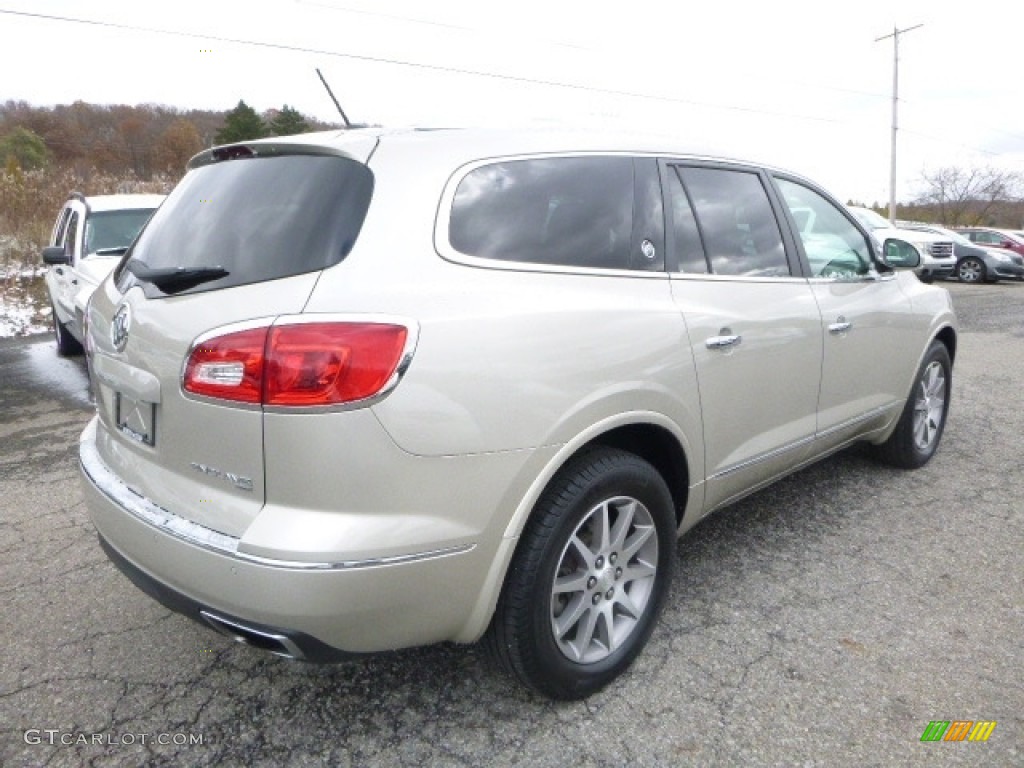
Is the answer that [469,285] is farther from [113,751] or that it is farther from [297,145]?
[113,751]

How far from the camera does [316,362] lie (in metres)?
1.75

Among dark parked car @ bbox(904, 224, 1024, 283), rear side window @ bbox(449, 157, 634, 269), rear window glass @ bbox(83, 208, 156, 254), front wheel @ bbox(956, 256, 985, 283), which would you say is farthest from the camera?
front wheel @ bbox(956, 256, 985, 283)

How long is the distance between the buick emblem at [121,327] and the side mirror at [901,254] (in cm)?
355

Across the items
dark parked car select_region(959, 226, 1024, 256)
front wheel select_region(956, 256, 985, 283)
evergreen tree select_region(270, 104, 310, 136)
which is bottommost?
front wheel select_region(956, 256, 985, 283)

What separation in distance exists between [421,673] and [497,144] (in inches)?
66.0

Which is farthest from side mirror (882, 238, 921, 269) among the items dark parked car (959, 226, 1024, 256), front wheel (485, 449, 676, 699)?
dark parked car (959, 226, 1024, 256)

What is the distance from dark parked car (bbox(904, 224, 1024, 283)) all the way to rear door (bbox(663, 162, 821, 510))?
1800 centimetres

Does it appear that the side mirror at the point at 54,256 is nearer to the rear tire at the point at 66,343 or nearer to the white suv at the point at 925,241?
the rear tire at the point at 66,343

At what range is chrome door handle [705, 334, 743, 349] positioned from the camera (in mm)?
2580

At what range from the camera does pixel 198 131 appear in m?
29.4

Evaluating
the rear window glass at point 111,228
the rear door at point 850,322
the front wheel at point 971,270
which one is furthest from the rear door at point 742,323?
the front wheel at point 971,270

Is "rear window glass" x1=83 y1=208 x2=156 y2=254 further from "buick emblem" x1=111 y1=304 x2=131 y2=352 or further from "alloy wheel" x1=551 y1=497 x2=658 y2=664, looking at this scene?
"alloy wheel" x1=551 y1=497 x2=658 y2=664

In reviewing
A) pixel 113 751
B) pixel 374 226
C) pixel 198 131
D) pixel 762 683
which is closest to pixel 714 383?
pixel 762 683

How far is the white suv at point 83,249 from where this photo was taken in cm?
657
